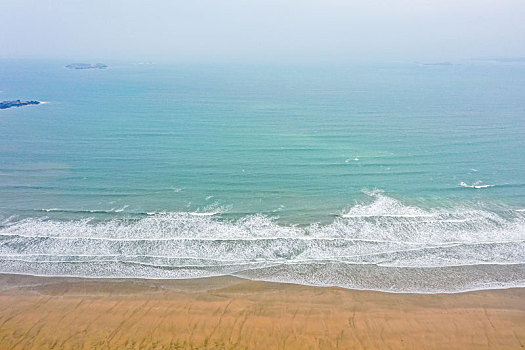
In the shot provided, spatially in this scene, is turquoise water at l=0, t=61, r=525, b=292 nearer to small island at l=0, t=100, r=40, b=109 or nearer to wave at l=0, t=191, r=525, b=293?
wave at l=0, t=191, r=525, b=293

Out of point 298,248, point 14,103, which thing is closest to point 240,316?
point 298,248

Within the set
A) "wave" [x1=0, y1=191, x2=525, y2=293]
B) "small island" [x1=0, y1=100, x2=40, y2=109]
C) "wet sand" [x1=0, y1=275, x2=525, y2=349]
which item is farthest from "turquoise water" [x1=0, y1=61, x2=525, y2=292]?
"small island" [x1=0, y1=100, x2=40, y2=109]

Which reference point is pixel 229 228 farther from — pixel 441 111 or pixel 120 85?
pixel 120 85

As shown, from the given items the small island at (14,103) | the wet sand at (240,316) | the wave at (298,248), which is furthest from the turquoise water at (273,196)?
the small island at (14,103)

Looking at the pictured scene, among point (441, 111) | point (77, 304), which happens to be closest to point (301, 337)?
point (77, 304)

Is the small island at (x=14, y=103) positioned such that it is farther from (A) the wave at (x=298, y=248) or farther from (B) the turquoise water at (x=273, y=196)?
(A) the wave at (x=298, y=248)
